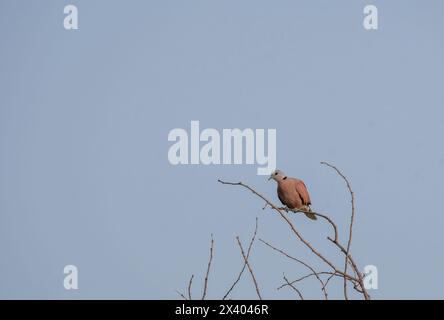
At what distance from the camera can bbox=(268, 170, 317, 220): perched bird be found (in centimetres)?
673

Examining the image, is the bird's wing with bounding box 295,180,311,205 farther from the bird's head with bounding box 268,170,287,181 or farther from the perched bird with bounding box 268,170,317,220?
the bird's head with bounding box 268,170,287,181

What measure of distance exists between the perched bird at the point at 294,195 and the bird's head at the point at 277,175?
0.19 meters

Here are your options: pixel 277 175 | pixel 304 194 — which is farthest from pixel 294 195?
pixel 277 175

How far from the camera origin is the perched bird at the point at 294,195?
6.73 metres

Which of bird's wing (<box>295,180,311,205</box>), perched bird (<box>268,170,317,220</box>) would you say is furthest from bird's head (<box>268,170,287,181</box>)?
bird's wing (<box>295,180,311,205</box>)

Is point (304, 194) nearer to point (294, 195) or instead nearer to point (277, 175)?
point (294, 195)

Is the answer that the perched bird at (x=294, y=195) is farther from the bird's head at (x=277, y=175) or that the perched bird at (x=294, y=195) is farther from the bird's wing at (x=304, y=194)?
the bird's head at (x=277, y=175)

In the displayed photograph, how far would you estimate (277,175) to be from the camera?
720 centimetres

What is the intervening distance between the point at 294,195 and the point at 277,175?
0.48 metres

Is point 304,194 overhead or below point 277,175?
below
